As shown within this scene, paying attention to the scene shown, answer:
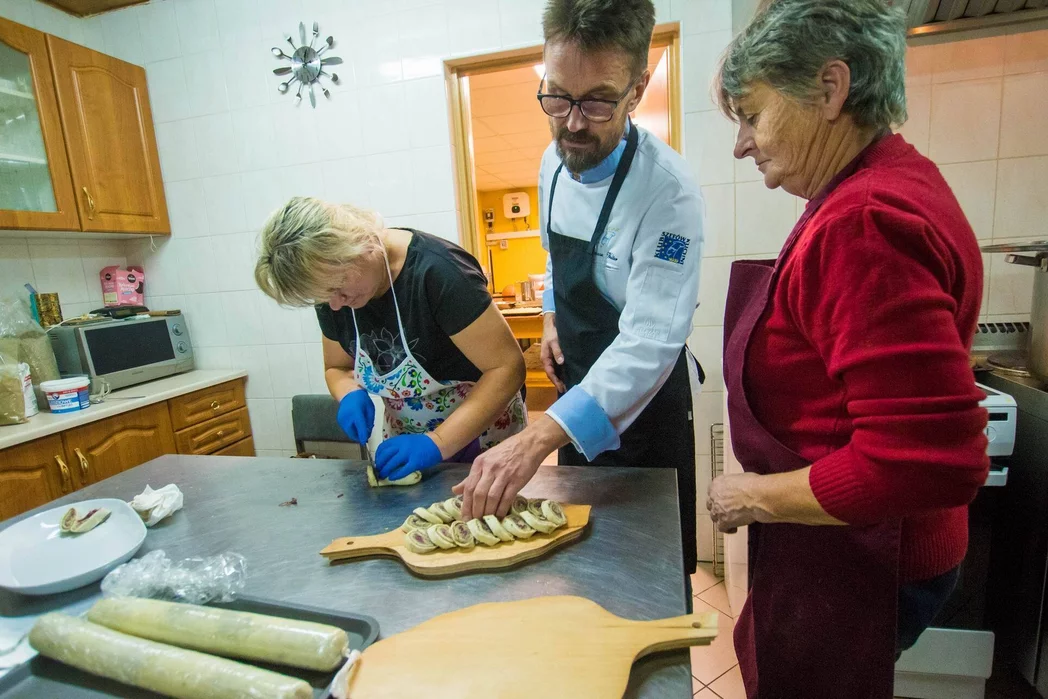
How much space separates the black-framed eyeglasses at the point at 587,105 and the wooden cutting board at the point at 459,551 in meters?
0.75

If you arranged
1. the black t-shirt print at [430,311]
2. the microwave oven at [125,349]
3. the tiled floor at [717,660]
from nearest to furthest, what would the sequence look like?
1. the black t-shirt print at [430,311]
2. the tiled floor at [717,660]
3. the microwave oven at [125,349]

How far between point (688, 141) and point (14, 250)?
9.69ft

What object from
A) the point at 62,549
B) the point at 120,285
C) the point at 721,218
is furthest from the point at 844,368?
the point at 120,285

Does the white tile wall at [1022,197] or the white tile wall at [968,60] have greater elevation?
the white tile wall at [968,60]

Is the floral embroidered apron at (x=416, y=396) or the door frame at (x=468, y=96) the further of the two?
the door frame at (x=468, y=96)

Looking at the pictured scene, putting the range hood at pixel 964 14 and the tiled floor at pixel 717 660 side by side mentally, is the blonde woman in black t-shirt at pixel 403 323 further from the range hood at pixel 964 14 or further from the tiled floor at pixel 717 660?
the range hood at pixel 964 14

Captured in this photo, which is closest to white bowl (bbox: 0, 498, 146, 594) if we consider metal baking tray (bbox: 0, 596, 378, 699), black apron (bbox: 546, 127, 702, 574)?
metal baking tray (bbox: 0, 596, 378, 699)

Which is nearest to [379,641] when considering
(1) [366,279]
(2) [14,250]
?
(1) [366,279]

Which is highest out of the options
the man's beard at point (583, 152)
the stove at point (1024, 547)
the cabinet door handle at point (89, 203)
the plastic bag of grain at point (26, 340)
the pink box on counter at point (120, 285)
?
the cabinet door handle at point (89, 203)

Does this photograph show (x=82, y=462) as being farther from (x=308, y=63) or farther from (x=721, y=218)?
(x=721, y=218)

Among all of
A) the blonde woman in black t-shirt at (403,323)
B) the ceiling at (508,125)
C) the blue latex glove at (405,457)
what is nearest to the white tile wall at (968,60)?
the ceiling at (508,125)

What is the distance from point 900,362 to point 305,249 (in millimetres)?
1070

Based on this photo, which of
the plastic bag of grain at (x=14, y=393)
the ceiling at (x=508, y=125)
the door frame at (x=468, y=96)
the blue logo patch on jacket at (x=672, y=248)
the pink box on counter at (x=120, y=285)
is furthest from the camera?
the ceiling at (x=508, y=125)

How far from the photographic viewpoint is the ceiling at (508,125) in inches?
148
